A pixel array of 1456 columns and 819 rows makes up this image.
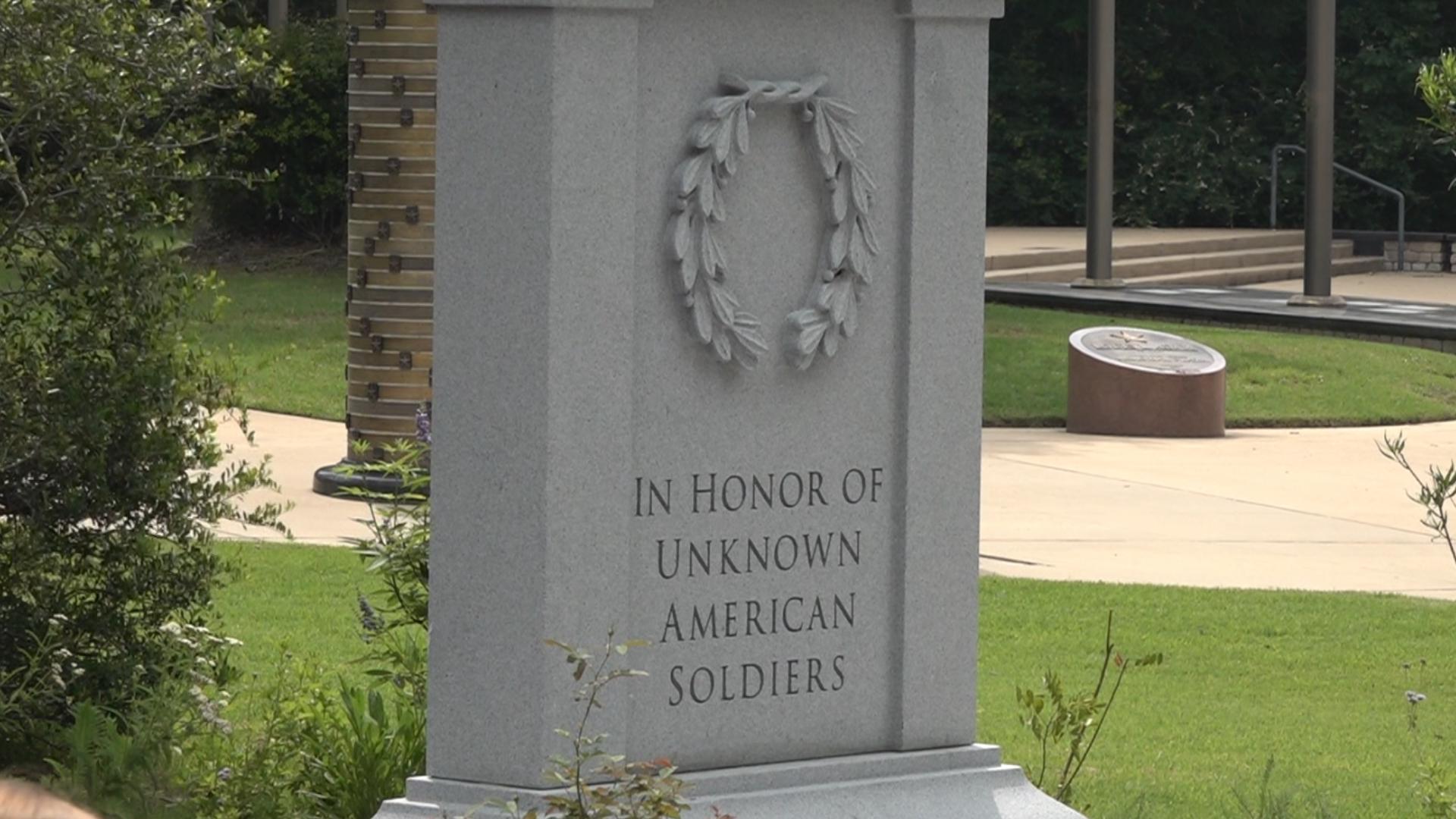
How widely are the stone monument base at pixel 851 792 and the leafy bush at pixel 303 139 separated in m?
20.5

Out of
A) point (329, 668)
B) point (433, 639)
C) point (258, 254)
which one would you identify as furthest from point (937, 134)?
point (258, 254)

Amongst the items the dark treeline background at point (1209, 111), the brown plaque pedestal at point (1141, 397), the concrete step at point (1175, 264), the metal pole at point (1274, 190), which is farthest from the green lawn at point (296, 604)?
the dark treeline background at point (1209, 111)

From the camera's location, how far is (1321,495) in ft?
42.4

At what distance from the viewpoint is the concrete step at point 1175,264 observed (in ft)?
84.4

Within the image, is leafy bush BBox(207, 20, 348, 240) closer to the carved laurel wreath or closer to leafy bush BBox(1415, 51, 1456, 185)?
the carved laurel wreath

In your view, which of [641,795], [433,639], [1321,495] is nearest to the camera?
[641,795]

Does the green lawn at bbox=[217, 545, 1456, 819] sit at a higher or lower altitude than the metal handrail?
lower

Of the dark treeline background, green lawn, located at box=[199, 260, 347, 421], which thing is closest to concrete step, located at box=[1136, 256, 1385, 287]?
the dark treeline background

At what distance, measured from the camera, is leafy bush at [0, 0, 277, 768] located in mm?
5961

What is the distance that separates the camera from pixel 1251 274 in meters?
28.1

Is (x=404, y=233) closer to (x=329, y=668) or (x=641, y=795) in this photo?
(x=329, y=668)

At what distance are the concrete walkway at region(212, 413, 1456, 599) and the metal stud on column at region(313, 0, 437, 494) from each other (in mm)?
674

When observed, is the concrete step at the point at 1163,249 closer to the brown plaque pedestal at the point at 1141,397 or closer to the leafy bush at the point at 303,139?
the leafy bush at the point at 303,139

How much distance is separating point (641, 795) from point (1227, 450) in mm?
11002
